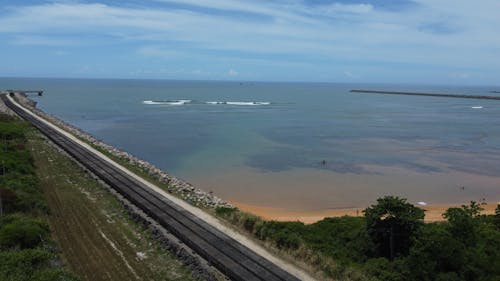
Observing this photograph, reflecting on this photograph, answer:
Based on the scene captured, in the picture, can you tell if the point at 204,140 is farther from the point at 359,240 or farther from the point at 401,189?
the point at 359,240

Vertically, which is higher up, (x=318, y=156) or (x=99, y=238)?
(x=99, y=238)

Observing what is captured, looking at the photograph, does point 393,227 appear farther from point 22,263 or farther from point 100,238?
point 22,263

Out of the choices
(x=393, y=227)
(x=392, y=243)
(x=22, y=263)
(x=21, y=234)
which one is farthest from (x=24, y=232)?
(x=393, y=227)

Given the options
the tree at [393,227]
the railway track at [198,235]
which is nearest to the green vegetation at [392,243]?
the tree at [393,227]

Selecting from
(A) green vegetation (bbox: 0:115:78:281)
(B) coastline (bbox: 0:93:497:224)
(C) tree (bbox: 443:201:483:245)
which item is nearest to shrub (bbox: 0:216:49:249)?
(A) green vegetation (bbox: 0:115:78:281)

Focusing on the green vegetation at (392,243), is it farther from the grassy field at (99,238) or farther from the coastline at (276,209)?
the grassy field at (99,238)

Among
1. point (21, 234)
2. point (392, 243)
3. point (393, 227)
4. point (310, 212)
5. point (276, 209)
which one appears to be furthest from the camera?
point (276, 209)

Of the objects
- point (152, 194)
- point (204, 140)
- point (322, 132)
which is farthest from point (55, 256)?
point (322, 132)

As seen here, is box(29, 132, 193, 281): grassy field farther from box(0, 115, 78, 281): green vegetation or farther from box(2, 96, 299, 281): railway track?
box(2, 96, 299, 281): railway track
